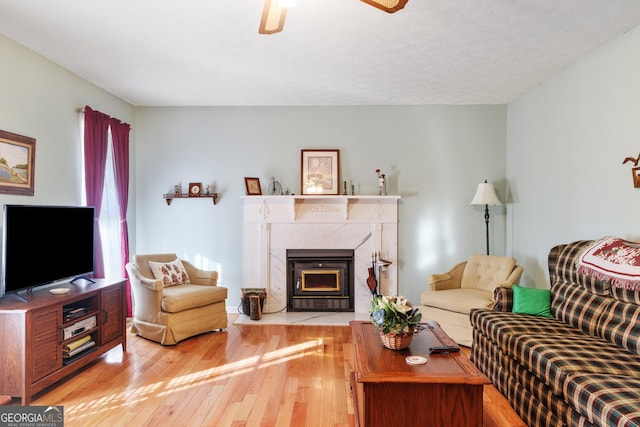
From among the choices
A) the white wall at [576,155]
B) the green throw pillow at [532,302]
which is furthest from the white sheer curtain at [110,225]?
the white wall at [576,155]

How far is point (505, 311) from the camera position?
3244mm

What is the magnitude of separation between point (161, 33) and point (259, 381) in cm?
282

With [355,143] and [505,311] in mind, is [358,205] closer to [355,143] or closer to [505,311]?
[355,143]

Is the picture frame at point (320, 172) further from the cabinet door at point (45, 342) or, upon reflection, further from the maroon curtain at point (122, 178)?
the cabinet door at point (45, 342)

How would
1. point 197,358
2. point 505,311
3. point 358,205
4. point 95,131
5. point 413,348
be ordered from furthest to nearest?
point 358,205 → point 95,131 → point 197,358 → point 505,311 → point 413,348

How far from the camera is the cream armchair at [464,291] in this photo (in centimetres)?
379

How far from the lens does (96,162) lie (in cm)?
415

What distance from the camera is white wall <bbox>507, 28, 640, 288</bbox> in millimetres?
3046

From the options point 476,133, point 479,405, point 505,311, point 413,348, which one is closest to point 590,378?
point 479,405

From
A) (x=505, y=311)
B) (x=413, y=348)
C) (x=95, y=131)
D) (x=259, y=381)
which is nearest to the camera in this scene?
(x=413, y=348)

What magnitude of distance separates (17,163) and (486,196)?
15.5ft

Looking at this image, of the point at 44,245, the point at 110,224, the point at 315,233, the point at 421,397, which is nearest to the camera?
the point at 421,397

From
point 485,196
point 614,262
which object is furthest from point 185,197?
point 614,262

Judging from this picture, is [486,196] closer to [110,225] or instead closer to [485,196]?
[485,196]
